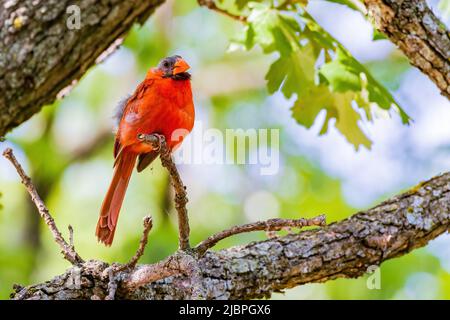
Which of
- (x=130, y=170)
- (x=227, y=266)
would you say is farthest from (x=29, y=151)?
(x=227, y=266)

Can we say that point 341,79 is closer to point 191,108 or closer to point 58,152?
point 191,108

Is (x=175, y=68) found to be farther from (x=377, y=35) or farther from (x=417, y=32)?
(x=417, y=32)

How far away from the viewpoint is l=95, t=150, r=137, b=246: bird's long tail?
12.9 feet

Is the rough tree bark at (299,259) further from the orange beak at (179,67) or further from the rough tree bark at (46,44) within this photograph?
the orange beak at (179,67)

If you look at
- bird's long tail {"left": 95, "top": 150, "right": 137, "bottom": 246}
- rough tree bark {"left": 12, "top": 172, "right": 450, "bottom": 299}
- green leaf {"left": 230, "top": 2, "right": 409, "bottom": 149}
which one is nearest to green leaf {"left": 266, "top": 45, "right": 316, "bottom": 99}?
green leaf {"left": 230, "top": 2, "right": 409, "bottom": 149}

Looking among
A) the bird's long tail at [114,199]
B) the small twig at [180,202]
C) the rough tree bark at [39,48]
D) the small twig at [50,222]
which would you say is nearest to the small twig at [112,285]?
the small twig at [50,222]

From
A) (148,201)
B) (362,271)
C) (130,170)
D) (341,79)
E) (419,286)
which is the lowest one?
(148,201)

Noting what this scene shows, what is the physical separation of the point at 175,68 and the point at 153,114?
1.18 feet

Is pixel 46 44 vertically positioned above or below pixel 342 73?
above

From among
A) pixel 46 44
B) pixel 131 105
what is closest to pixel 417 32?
pixel 131 105

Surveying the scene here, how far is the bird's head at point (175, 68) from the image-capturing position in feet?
13.6

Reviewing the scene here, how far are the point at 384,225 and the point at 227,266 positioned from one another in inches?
37.4

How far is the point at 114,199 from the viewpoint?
4207 mm

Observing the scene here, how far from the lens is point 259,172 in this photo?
409 inches
